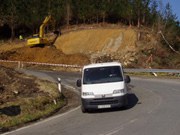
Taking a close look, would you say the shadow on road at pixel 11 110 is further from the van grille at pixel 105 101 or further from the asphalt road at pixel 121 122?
the van grille at pixel 105 101

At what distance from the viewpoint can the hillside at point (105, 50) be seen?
1953 inches

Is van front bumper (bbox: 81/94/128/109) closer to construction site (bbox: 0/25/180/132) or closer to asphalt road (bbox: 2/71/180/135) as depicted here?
asphalt road (bbox: 2/71/180/135)

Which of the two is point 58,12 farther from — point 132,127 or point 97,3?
point 132,127

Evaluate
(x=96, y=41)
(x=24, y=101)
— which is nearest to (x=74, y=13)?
(x=96, y=41)

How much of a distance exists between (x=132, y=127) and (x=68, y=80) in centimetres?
2187

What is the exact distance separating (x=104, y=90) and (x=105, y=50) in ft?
121

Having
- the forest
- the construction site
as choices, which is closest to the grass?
the construction site

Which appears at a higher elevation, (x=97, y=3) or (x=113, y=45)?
(x=97, y=3)

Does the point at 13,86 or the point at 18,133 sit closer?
the point at 18,133

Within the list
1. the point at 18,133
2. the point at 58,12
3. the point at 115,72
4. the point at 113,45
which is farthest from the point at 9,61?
the point at 18,133

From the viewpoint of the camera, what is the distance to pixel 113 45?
54.8 meters

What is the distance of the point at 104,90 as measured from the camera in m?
17.3

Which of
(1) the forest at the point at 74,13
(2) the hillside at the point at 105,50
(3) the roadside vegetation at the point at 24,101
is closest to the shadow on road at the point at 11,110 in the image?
(3) the roadside vegetation at the point at 24,101

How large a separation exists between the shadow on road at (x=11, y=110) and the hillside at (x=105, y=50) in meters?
30.0
